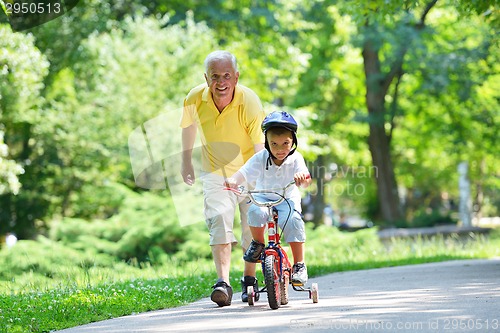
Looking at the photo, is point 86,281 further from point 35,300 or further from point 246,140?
point 246,140

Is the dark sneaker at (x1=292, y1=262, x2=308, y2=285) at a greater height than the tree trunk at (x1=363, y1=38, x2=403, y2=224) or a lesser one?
lesser

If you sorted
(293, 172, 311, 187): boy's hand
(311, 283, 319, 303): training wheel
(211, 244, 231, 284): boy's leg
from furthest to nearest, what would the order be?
(211, 244, 231, 284): boy's leg → (311, 283, 319, 303): training wheel → (293, 172, 311, 187): boy's hand

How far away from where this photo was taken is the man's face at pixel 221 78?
7.68 m

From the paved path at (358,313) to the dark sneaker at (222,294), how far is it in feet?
0.24

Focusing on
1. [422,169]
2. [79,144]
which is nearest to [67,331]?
[79,144]

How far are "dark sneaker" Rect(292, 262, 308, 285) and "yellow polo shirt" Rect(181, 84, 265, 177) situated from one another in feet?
3.79

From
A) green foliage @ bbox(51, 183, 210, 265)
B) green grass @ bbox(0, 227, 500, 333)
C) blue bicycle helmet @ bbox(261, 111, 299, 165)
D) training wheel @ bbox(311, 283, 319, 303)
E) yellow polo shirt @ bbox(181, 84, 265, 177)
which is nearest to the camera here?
green grass @ bbox(0, 227, 500, 333)

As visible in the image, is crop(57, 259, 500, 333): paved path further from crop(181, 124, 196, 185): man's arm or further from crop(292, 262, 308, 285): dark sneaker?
crop(181, 124, 196, 185): man's arm

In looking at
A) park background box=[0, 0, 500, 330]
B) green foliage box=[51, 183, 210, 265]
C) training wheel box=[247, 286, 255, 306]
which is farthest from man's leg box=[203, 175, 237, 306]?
green foliage box=[51, 183, 210, 265]

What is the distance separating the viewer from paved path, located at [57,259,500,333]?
600cm

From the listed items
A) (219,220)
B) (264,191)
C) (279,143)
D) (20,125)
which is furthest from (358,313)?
(20,125)

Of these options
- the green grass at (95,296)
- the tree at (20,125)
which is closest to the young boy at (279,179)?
the green grass at (95,296)

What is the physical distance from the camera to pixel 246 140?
26.4ft

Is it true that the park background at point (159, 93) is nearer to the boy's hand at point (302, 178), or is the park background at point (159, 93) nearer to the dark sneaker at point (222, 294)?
the dark sneaker at point (222, 294)
